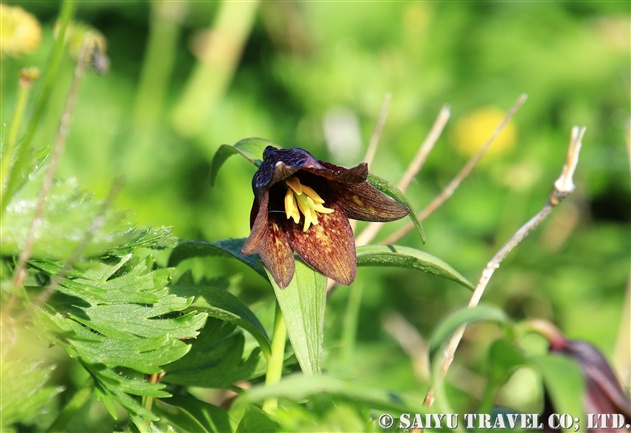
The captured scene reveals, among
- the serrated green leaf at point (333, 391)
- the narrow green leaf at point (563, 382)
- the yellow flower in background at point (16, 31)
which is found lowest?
the serrated green leaf at point (333, 391)

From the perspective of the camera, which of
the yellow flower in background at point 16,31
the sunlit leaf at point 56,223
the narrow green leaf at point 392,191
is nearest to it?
the sunlit leaf at point 56,223

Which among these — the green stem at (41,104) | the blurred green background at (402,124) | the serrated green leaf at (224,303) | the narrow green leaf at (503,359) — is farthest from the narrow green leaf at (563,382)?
the blurred green background at (402,124)

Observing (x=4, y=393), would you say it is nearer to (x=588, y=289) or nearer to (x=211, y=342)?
(x=211, y=342)

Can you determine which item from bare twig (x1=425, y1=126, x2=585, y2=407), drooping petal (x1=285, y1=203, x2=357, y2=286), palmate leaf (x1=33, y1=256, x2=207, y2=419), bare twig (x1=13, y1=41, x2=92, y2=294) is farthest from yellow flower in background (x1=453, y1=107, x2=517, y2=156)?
bare twig (x1=13, y1=41, x2=92, y2=294)

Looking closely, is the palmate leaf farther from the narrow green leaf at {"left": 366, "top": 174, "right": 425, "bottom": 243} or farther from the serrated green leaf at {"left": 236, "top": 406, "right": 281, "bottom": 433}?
the narrow green leaf at {"left": 366, "top": 174, "right": 425, "bottom": 243}

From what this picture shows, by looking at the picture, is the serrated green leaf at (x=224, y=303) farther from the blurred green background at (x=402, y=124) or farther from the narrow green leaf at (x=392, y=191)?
the blurred green background at (x=402, y=124)

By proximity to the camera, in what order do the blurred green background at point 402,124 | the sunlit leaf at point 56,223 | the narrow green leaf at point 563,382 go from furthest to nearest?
the blurred green background at point 402,124, the sunlit leaf at point 56,223, the narrow green leaf at point 563,382

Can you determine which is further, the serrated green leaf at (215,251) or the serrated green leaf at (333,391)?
the serrated green leaf at (215,251)
